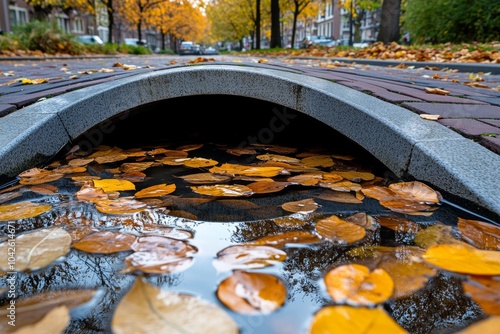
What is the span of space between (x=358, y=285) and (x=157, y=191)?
43.1 inches

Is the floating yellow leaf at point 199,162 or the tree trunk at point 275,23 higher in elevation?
the tree trunk at point 275,23

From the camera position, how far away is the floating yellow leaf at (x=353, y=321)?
29.7 inches

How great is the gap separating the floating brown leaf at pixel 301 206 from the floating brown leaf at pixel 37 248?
2.65 feet

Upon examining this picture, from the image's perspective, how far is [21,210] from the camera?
1.53 meters

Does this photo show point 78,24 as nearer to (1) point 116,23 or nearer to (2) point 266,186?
(1) point 116,23

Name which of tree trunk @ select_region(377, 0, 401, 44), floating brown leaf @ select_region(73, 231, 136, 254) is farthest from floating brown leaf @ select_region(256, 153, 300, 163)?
tree trunk @ select_region(377, 0, 401, 44)

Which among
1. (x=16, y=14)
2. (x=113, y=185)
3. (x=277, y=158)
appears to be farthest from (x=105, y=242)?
(x=16, y=14)

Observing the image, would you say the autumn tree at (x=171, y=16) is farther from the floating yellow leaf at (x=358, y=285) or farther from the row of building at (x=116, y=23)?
the floating yellow leaf at (x=358, y=285)

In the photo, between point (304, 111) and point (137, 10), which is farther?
point (137, 10)

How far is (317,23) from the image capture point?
77.3 m

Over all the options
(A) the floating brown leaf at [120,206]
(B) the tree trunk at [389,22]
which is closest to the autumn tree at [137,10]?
(B) the tree trunk at [389,22]

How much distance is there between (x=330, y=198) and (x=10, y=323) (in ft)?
4.03

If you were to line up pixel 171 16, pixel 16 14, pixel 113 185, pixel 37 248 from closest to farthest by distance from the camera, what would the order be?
pixel 37 248 → pixel 113 185 → pixel 16 14 → pixel 171 16

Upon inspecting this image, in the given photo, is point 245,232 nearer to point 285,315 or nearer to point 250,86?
point 285,315
